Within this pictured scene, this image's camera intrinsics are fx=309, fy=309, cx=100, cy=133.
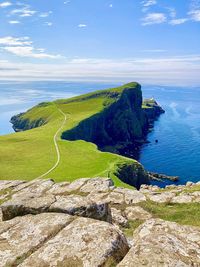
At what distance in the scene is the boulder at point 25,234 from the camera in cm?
1015

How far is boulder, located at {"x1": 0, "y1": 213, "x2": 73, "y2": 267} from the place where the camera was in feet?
33.3

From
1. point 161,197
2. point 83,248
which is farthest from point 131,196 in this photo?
point 83,248

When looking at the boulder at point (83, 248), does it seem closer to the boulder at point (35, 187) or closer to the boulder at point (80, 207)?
the boulder at point (80, 207)

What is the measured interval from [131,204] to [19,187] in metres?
11.9

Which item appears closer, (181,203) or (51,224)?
(51,224)

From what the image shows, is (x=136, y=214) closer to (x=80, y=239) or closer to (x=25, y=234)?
(x=25, y=234)

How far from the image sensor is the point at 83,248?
32.8 feet

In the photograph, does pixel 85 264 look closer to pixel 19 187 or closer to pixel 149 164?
pixel 19 187

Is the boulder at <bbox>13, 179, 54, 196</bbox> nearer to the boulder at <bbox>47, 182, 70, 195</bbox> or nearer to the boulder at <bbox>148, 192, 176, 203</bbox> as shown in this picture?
the boulder at <bbox>47, 182, 70, 195</bbox>

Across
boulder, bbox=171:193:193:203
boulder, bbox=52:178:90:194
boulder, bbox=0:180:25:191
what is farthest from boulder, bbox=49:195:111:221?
boulder, bbox=0:180:25:191

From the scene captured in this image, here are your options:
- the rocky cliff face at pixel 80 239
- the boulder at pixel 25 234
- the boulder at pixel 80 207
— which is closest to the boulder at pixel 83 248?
the rocky cliff face at pixel 80 239

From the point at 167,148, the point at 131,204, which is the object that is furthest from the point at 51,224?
the point at 167,148

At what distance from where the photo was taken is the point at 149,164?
166625mm

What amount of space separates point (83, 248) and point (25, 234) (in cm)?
266
